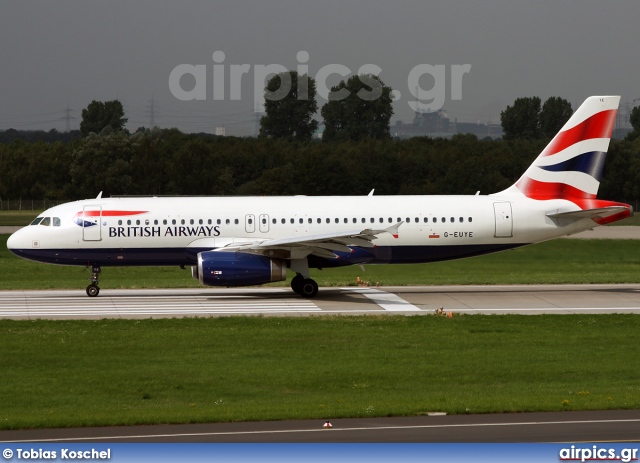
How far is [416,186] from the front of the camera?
81.2m

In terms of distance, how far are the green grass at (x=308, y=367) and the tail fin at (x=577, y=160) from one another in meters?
8.25

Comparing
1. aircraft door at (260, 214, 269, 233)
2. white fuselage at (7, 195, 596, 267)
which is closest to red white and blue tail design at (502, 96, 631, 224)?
white fuselage at (7, 195, 596, 267)

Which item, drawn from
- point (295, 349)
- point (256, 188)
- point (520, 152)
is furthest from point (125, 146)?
point (295, 349)

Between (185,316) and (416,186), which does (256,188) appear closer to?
(416,186)

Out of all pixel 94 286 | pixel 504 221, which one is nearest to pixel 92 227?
pixel 94 286

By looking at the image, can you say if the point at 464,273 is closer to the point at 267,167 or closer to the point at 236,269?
the point at 236,269

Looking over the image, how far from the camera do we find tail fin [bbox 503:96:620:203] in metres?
35.6

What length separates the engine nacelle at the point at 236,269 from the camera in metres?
32.1

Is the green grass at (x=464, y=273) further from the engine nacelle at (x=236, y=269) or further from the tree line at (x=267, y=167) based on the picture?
the tree line at (x=267, y=167)

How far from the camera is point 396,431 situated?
14672mm

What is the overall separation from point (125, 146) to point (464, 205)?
60.8m

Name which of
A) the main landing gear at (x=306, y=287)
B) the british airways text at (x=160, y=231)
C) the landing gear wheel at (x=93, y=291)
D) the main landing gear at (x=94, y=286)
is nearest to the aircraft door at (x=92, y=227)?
the british airways text at (x=160, y=231)

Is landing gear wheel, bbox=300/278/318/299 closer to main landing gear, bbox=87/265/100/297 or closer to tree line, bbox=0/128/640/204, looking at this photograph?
main landing gear, bbox=87/265/100/297

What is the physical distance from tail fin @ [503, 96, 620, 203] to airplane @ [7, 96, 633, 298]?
4 cm
